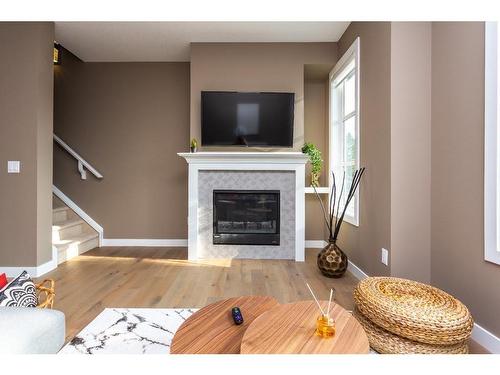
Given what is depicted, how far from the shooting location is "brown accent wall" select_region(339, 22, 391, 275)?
2.34 metres

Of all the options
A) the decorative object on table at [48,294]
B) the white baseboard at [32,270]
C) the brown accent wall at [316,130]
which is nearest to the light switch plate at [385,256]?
the brown accent wall at [316,130]

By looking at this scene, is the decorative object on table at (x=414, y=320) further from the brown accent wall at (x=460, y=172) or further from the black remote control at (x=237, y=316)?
the black remote control at (x=237, y=316)

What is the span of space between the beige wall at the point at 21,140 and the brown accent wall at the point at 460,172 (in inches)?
144

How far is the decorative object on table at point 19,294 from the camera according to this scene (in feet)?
4.24

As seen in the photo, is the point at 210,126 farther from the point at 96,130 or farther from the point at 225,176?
the point at 96,130

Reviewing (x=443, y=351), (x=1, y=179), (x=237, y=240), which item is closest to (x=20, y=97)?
(x=1, y=179)

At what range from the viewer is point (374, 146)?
257cm

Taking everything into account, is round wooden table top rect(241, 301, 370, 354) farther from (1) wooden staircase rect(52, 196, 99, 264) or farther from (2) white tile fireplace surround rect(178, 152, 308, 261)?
(1) wooden staircase rect(52, 196, 99, 264)

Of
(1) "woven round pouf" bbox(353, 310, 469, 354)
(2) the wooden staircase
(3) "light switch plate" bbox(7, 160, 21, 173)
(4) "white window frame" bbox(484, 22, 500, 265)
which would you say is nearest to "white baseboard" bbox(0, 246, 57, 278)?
(2) the wooden staircase

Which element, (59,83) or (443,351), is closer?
(443,351)

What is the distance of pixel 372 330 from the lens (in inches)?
64.1

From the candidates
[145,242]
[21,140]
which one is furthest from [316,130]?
[21,140]

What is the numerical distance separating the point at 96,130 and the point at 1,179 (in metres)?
1.59
